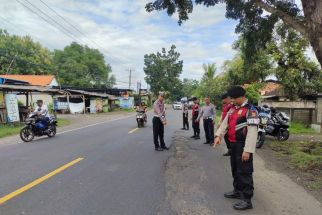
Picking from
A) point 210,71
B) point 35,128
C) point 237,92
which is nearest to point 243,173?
point 237,92

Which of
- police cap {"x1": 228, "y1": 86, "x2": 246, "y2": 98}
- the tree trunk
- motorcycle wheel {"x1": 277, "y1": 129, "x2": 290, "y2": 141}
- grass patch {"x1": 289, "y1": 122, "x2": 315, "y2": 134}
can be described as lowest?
grass patch {"x1": 289, "y1": 122, "x2": 315, "y2": 134}

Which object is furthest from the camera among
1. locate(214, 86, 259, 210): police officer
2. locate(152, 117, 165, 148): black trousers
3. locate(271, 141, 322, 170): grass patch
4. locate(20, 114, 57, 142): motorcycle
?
locate(20, 114, 57, 142): motorcycle

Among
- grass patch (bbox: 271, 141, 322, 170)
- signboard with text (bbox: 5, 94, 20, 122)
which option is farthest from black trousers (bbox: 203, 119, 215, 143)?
signboard with text (bbox: 5, 94, 20, 122)

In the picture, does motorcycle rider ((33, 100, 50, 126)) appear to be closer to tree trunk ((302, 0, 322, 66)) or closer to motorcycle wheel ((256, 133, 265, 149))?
motorcycle wheel ((256, 133, 265, 149))

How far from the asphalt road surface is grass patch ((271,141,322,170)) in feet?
6.63

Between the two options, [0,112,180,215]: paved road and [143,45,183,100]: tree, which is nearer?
[0,112,180,215]: paved road

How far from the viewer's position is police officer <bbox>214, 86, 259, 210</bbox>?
570 centimetres

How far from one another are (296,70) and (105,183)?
21.9 metres

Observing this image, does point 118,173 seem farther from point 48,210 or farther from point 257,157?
point 257,157

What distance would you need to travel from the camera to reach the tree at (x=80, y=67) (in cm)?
7912

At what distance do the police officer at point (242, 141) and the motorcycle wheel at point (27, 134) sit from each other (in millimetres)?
10452

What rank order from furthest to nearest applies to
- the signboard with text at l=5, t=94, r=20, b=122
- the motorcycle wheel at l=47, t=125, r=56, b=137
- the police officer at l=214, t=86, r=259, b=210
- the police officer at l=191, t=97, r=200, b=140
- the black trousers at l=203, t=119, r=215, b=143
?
the signboard with text at l=5, t=94, r=20, b=122, the police officer at l=191, t=97, r=200, b=140, the motorcycle wheel at l=47, t=125, r=56, b=137, the black trousers at l=203, t=119, r=215, b=143, the police officer at l=214, t=86, r=259, b=210

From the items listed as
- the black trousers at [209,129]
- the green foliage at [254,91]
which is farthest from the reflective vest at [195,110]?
the green foliage at [254,91]

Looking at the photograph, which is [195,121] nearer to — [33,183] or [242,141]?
[33,183]
